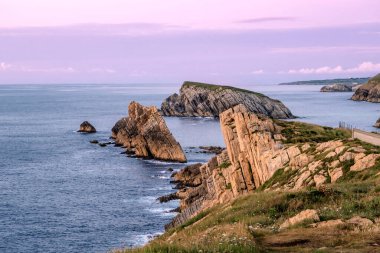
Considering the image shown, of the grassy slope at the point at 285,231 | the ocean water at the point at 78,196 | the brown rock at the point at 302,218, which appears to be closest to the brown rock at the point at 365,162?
the grassy slope at the point at 285,231

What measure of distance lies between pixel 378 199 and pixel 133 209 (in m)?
57.2

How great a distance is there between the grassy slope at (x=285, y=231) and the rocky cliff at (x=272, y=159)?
13.6 feet

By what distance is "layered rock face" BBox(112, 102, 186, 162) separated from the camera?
13062 centimetres

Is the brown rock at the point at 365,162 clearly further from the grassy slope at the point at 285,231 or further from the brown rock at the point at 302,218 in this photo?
the brown rock at the point at 302,218

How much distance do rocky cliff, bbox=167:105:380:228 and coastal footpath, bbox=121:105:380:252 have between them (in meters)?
0.08

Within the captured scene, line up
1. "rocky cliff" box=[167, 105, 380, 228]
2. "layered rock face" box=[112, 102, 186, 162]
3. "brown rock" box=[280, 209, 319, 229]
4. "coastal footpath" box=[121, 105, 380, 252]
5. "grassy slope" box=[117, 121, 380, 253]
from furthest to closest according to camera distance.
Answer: "layered rock face" box=[112, 102, 186, 162], "rocky cliff" box=[167, 105, 380, 228], "brown rock" box=[280, 209, 319, 229], "coastal footpath" box=[121, 105, 380, 252], "grassy slope" box=[117, 121, 380, 253]

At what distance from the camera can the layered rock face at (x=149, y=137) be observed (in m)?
131

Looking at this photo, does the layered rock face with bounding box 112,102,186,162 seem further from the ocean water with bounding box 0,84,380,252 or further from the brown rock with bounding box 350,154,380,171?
the brown rock with bounding box 350,154,380,171

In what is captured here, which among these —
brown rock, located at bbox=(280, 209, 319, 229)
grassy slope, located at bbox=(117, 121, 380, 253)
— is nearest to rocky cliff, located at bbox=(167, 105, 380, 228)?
grassy slope, located at bbox=(117, 121, 380, 253)

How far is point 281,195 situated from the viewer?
28.6 meters

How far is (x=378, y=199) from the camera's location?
82.7 ft

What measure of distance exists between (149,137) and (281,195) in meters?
108

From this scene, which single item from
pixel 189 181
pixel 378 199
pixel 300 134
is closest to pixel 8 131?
pixel 189 181

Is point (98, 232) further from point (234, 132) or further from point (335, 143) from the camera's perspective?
point (335, 143)
